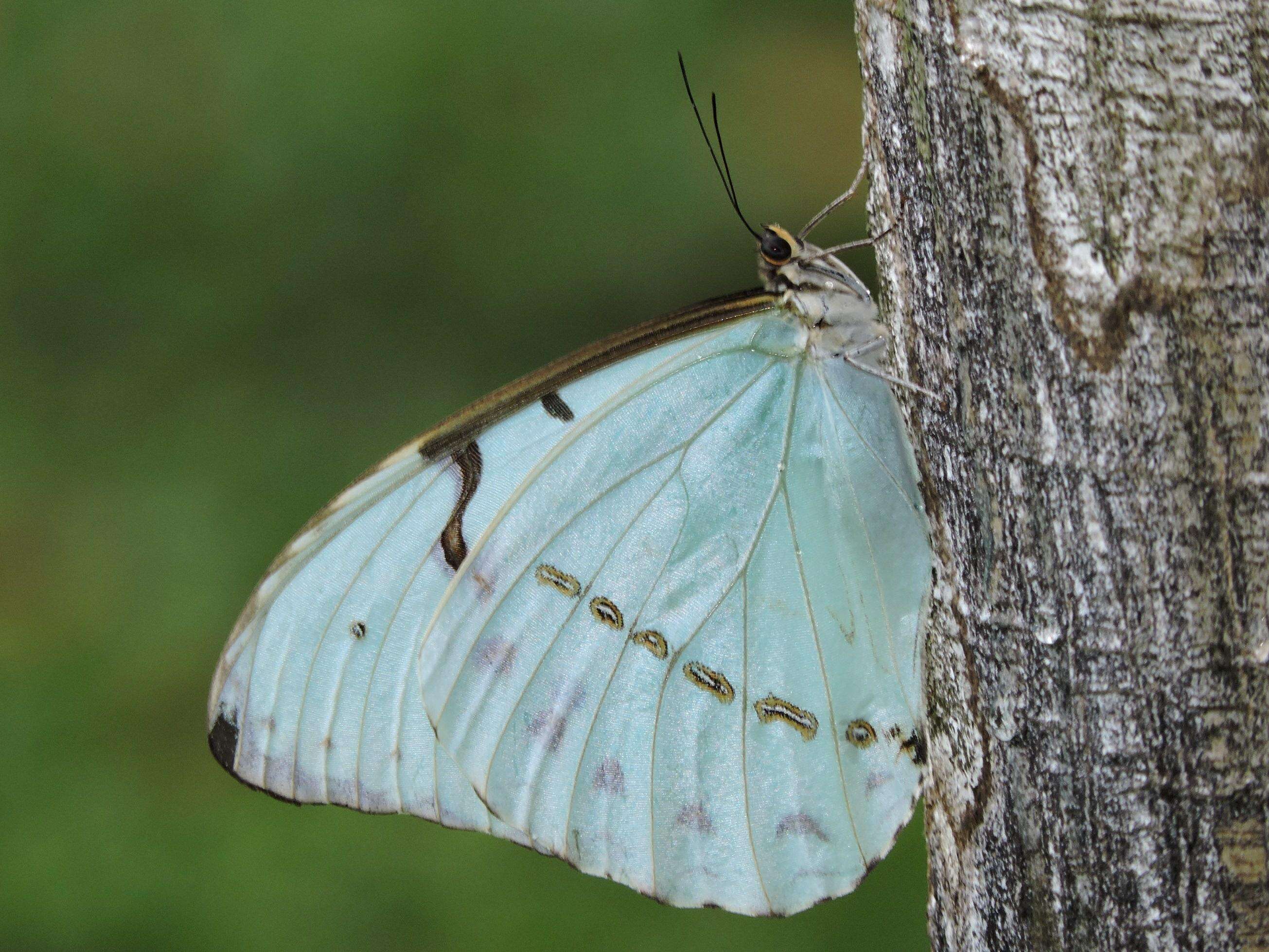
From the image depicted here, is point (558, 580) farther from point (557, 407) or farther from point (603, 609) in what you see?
point (557, 407)

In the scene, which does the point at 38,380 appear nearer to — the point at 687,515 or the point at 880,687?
the point at 687,515

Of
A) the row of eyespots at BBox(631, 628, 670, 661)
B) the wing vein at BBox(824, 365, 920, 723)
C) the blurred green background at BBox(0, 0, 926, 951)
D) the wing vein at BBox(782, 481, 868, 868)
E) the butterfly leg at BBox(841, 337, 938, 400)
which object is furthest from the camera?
the blurred green background at BBox(0, 0, 926, 951)

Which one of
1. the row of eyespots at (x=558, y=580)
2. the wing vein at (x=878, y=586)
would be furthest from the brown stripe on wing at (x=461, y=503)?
the wing vein at (x=878, y=586)

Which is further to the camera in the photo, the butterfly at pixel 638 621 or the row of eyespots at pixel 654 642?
the row of eyespots at pixel 654 642

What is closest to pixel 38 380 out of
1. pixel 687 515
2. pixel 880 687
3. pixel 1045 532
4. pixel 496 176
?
pixel 496 176

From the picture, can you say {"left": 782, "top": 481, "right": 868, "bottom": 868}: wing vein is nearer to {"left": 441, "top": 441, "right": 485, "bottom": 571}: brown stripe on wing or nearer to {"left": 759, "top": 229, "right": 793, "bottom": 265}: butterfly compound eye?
{"left": 759, "top": 229, "right": 793, "bottom": 265}: butterfly compound eye

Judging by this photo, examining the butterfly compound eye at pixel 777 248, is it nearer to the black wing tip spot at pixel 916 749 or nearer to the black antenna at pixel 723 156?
the black antenna at pixel 723 156

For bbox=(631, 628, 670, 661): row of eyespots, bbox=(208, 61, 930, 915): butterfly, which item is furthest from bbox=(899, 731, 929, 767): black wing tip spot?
bbox=(631, 628, 670, 661): row of eyespots
